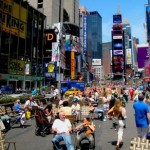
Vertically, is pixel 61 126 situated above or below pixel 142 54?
below

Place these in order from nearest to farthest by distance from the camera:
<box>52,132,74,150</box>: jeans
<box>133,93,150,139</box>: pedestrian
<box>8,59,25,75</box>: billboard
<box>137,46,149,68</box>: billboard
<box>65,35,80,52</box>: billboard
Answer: <box>52,132,74,150</box>: jeans
<box>133,93,150,139</box>: pedestrian
<box>8,59,25,75</box>: billboard
<box>137,46,149,68</box>: billboard
<box>65,35,80,52</box>: billboard

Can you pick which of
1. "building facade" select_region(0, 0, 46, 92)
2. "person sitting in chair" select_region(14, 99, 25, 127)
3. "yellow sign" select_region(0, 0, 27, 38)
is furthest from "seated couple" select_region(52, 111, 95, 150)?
"yellow sign" select_region(0, 0, 27, 38)

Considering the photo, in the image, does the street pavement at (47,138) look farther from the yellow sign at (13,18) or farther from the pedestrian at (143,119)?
the yellow sign at (13,18)

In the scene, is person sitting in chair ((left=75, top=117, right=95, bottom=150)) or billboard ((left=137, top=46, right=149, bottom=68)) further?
billboard ((left=137, top=46, right=149, bottom=68))

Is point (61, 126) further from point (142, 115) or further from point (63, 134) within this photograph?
point (142, 115)

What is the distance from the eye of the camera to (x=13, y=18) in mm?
55062

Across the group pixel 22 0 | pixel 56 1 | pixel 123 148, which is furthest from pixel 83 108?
pixel 56 1

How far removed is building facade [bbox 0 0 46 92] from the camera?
52.2 meters

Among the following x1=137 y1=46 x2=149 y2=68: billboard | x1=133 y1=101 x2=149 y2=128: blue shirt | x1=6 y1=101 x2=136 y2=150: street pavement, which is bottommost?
x1=6 y1=101 x2=136 y2=150: street pavement

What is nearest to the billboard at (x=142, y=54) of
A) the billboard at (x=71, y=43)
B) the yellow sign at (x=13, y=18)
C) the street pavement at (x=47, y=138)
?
the billboard at (x=71, y=43)

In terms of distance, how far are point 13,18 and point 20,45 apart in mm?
6287

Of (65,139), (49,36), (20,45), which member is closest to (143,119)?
(65,139)

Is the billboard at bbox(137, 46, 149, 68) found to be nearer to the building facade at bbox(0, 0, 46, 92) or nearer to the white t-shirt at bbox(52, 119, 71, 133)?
the building facade at bbox(0, 0, 46, 92)

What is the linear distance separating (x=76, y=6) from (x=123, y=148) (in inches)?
4941
